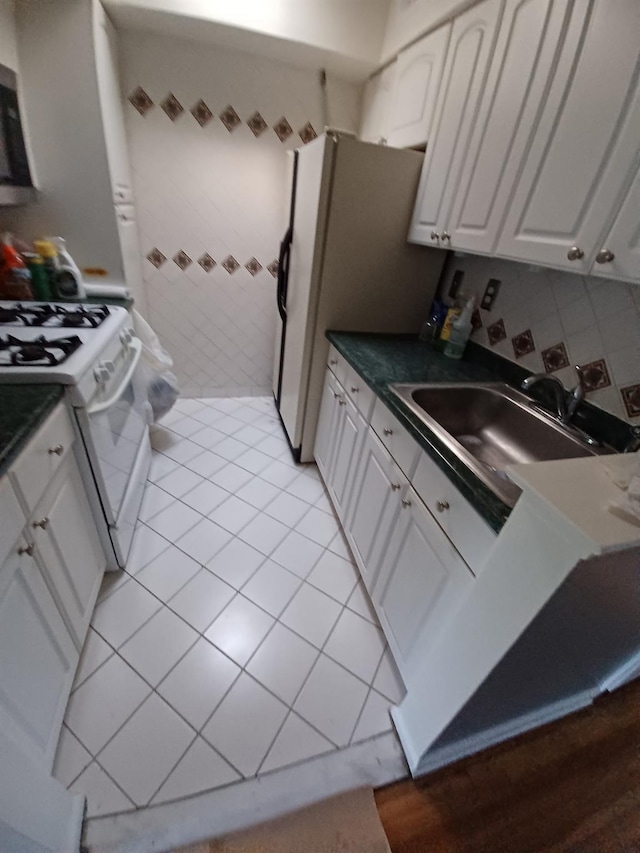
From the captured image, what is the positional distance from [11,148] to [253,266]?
50.8 inches

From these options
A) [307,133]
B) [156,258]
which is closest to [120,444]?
[156,258]

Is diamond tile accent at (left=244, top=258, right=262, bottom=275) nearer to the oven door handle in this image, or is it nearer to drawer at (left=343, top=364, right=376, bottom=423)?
the oven door handle

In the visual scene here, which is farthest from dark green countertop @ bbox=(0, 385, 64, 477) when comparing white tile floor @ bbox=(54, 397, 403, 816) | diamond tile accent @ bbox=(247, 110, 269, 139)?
diamond tile accent @ bbox=(247, 110, 269, 139)

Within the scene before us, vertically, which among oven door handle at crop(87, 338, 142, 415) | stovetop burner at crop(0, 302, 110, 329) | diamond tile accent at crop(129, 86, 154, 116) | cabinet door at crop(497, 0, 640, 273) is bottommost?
oven door handle at crop(87, 338, 142, 415)

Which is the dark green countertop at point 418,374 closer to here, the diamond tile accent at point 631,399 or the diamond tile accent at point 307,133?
the diamond tile accent at point 631,399

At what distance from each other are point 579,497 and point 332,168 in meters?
1.52

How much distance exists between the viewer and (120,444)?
4.72 ft

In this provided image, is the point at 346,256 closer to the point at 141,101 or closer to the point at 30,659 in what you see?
the point at 141,101

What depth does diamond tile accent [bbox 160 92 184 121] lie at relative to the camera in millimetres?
1939

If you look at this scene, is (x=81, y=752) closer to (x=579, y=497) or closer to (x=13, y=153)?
(x=579, y=497)

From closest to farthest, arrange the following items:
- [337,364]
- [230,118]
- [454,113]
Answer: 1. [454,113]
2. [337,364]
3. [230,118]

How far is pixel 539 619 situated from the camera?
0.69 meters

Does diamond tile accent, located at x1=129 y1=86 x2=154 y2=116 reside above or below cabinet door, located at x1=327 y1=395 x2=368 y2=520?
above

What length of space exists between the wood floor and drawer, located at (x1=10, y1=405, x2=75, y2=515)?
4.04 feet
